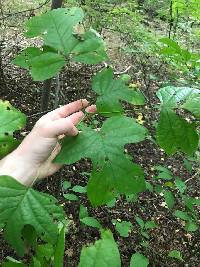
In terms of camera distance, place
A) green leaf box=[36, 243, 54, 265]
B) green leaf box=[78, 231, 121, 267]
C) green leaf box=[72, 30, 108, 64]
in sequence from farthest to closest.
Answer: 1. green leaf box=[72, 30, 108, 64]
2. green leaf box=[36, 243, 54, 265]
3. green leaf box=[78, 231, 121, 267]

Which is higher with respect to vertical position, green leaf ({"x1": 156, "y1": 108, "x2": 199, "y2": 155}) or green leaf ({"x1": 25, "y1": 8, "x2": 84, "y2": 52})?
green leaf ({"x1": 25, "y1": 8, "x2": 84, "y2": 52})

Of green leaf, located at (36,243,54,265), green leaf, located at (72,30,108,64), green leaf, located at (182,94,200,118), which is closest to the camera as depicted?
green leaf, located at (36,243,54,265)

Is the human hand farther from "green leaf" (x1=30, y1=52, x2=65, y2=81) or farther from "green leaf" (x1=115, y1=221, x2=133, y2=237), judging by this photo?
"green leaf" (x1=115, y1=221, x2=133, y2=237)

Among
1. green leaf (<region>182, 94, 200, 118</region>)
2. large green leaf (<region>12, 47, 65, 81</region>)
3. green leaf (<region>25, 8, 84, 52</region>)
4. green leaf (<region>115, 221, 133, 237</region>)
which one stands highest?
green leaf (<region>25, 8, 84, 52</region>)

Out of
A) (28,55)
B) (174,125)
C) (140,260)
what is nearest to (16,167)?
(28,55)

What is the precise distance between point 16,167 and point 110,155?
1.94 feet

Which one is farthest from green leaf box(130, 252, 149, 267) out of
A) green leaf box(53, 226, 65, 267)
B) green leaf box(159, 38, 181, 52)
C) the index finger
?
green leaf box(53, 226, 65, 267)

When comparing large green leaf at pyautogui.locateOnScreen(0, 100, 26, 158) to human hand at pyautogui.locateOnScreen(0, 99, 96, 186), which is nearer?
large green leaf at pyautogui.locateOnScreen(0, 100, 26, 158)

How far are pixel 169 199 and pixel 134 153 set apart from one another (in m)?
2.01

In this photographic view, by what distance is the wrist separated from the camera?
5.01ft

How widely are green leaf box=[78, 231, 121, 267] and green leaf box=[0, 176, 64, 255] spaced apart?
21.8 inches

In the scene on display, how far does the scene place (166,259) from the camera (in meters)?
2.99

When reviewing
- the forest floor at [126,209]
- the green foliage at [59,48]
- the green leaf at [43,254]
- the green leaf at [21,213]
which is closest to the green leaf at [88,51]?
the green foliage at [59,48]

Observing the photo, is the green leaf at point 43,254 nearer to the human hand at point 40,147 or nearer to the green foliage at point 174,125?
the human hand at point 40,147
